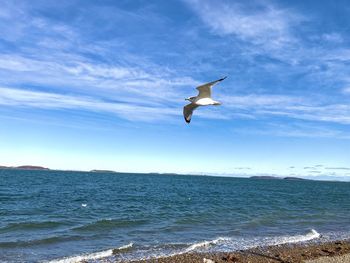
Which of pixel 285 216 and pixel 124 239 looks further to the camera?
pixel 285 216

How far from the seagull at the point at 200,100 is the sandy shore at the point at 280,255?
5.31 meters

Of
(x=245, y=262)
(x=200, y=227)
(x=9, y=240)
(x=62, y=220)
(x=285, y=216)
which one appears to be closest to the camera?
(x=245, y=262)

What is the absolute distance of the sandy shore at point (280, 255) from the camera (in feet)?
50.5

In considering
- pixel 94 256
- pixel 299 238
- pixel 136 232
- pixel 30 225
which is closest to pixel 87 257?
pixel 94 256

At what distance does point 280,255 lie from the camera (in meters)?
16.3

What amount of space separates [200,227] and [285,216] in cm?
1020

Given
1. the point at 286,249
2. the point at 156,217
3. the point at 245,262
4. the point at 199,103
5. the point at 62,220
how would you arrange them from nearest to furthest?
the point at 199,103 < the point at 245,262 < the point at 286,249 < the point at 62,220 < the point at 156,217

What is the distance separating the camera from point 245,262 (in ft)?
50.0

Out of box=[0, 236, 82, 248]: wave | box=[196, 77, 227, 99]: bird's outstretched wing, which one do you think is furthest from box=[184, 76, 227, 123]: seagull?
box=[0, 236, 82, 248]: wave

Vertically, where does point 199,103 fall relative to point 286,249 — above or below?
above

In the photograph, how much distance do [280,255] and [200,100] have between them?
7096 millimetres

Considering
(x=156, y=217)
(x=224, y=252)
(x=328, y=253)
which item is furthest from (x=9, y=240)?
(x=328, y=253)

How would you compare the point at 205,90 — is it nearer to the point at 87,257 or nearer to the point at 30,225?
the point at 87,257

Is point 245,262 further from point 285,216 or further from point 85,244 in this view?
point 285,216
